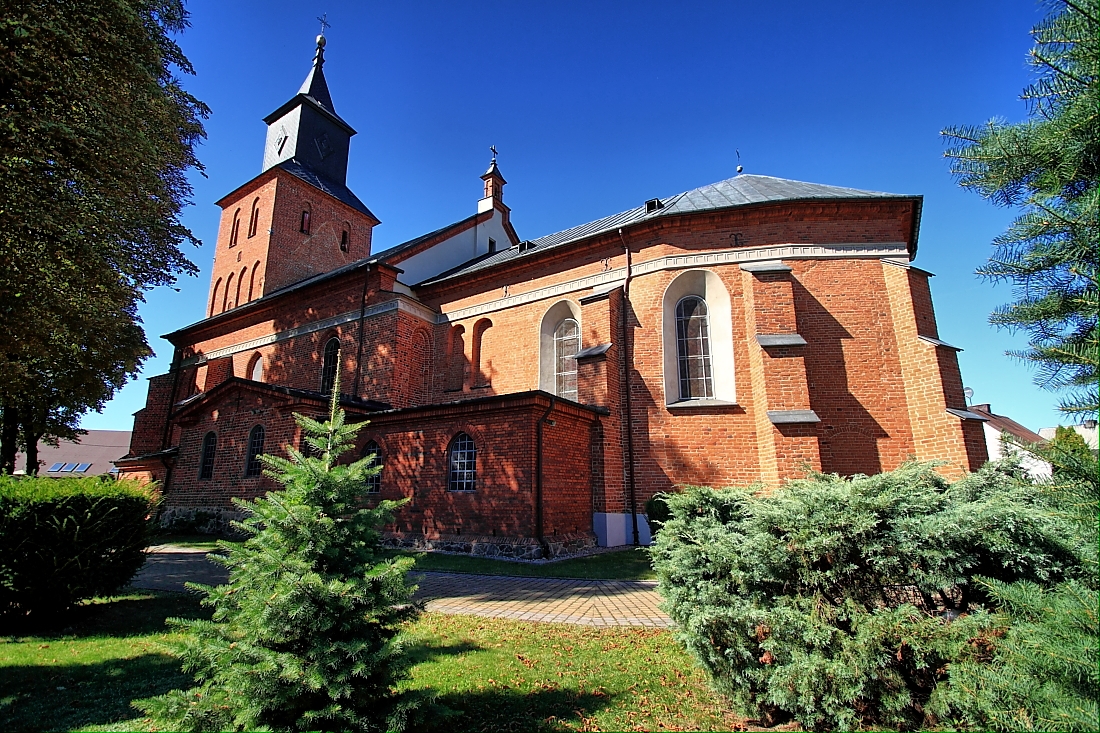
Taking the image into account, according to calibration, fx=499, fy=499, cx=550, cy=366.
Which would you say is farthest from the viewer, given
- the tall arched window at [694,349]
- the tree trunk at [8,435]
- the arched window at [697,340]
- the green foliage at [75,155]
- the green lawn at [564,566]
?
the tree trunk at [8,435]

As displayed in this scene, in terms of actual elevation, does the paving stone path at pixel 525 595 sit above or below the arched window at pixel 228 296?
below

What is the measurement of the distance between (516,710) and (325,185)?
97.7ft

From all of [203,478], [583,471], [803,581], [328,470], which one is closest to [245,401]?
[203,478]

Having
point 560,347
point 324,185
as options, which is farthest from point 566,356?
point 324,185

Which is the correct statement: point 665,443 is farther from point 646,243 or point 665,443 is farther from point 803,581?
point 803,581

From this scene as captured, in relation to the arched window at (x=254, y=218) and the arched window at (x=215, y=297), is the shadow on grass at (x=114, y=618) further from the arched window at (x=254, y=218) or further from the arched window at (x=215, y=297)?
the arched window at (x=215, y=297)

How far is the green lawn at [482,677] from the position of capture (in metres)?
3.53

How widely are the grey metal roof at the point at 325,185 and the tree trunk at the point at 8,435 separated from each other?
50.2ft

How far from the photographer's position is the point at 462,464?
39.8 ft

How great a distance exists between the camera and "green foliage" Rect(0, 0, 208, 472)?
24.1 feet

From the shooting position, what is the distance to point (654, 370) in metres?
13.9

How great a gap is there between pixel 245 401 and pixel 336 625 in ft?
48.9

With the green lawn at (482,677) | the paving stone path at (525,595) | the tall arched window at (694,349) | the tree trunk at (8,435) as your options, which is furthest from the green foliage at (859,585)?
the tree trunk at (8,435)

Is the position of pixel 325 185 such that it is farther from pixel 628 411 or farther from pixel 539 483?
pixel 539 483
